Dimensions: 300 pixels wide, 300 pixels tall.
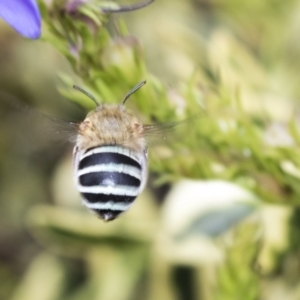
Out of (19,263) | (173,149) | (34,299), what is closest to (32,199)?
(19,263)

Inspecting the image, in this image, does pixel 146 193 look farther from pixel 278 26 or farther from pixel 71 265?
pixel 278 26

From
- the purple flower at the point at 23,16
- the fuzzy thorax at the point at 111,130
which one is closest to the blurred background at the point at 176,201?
the fuzzy thorax at the point at 111,130

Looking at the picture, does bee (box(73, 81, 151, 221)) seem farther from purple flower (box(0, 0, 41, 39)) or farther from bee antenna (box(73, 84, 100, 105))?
purple flower (box(0, 0, 41, 39))

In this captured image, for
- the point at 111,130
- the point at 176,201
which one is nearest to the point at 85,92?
the point at 111,130

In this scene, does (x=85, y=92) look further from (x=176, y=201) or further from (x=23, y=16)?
(x=176, y=201)

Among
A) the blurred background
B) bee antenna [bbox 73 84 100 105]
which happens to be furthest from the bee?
the blurred background
